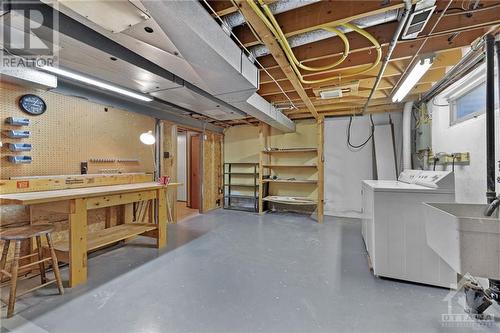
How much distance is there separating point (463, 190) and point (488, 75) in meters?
1.38

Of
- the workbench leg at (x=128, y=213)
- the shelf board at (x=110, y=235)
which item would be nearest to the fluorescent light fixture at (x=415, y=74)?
the shelf board at (x=110, y=235)

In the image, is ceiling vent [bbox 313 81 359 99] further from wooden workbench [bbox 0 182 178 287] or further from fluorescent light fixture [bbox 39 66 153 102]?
wooden workbench [bbox 0 182 178 287]

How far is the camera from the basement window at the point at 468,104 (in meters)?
2.33

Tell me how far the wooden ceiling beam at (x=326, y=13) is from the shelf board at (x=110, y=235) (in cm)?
299

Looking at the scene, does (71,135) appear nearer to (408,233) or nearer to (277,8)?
(277,8)

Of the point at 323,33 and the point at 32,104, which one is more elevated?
the point at 323,33

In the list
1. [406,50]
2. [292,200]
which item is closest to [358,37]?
[406,50]

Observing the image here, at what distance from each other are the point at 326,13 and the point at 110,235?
3.42m

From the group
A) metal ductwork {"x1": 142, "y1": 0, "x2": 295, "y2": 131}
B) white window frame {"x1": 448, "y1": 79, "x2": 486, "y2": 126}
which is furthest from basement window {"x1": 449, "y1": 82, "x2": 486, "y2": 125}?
metal ductwork {"x1": 142, "y1": 0, "x2": 295, "y2": 131}

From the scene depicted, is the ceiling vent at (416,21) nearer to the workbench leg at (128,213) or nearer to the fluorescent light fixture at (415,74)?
the fluorescent light fixture at (415,74)

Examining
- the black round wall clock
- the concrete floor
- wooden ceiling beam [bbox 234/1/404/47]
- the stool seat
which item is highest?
wooden ceiling beam [bbox 234/1/404/47]

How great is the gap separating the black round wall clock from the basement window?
469cm

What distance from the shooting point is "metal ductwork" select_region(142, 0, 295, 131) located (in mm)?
1427

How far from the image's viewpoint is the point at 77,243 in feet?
7.37
